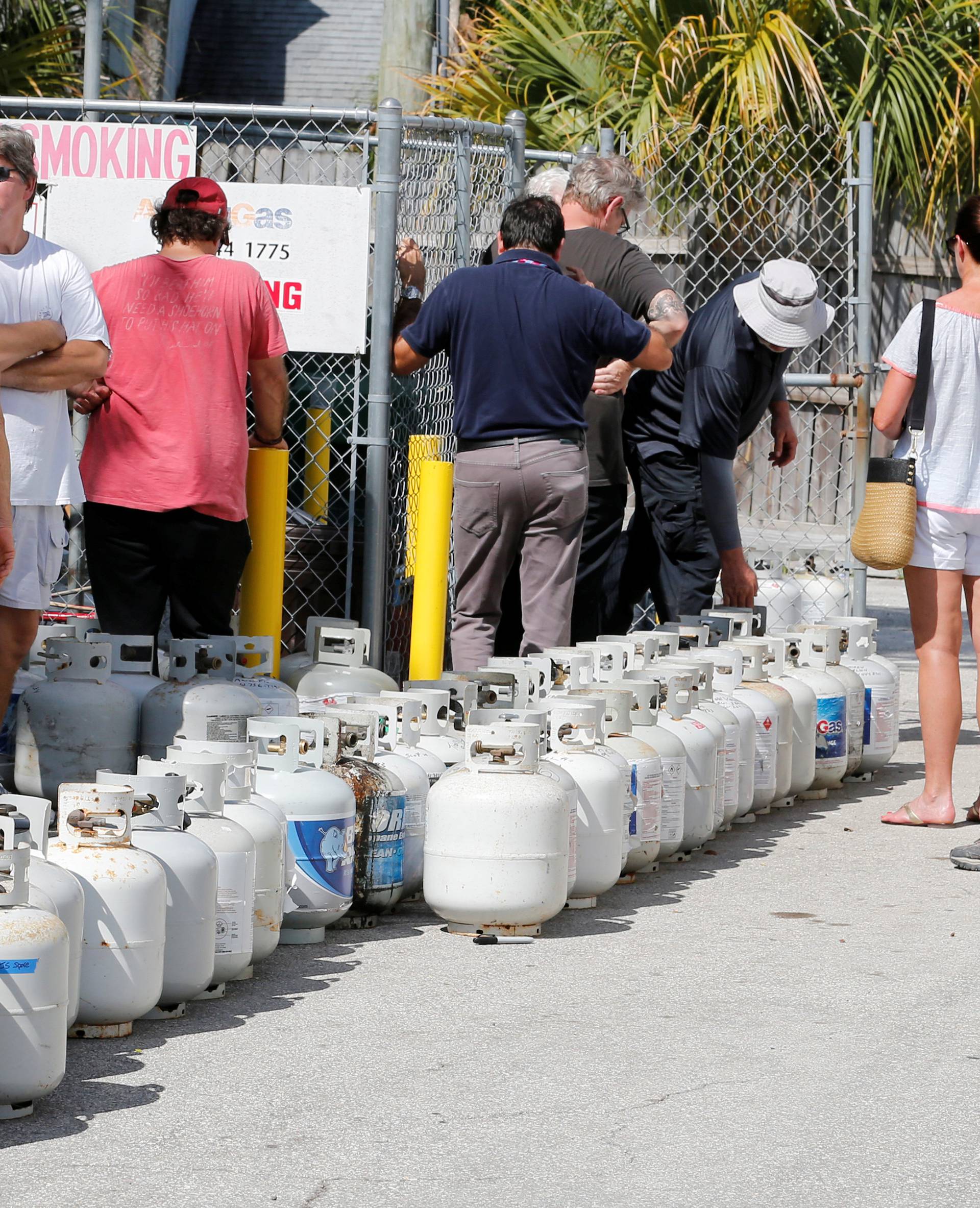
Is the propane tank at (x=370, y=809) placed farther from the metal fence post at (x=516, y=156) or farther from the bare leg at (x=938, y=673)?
the metal fence post at (x=516, y=156)

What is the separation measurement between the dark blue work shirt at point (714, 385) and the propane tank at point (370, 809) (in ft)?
8.74

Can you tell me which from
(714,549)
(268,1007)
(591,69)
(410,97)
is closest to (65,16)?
(410,97)

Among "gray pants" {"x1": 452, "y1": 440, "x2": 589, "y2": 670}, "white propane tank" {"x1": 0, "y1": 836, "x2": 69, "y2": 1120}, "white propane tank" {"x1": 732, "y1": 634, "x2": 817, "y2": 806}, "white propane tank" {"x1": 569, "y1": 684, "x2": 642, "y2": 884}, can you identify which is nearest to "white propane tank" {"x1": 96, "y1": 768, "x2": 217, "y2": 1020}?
"white propane tank" {"x1": 0, "y1": 836, "x2": 69, "y2": 1120}

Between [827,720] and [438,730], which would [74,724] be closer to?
[438,730]

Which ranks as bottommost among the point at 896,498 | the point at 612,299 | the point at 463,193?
the point at 896,498

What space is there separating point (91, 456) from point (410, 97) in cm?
946

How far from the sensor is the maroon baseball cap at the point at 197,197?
599cm

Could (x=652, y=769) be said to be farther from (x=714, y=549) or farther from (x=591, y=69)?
(x=591, y=69)

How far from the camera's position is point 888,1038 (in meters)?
4.04

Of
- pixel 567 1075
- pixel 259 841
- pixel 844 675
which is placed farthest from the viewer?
pixel 844 675

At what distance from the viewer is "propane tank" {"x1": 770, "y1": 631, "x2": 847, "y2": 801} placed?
701 cm

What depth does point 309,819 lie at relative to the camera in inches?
181

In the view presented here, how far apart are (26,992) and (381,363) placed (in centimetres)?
431

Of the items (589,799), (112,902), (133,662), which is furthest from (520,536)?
(112,902)
